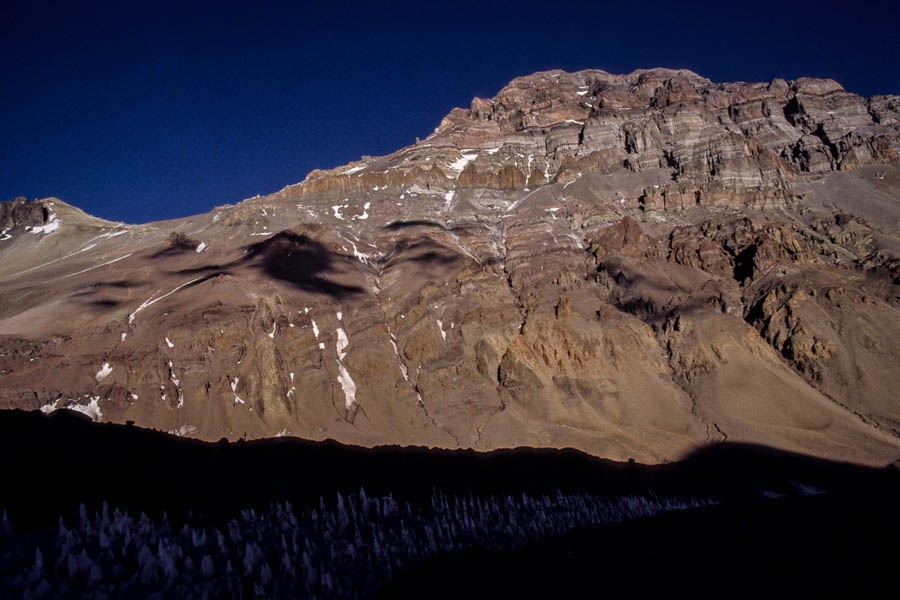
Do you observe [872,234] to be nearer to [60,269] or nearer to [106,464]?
[106,464]

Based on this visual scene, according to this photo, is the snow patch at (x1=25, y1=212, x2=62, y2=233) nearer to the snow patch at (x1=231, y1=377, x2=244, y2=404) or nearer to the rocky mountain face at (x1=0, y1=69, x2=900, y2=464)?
the rocky mountain face at (x1=0, y1=69, x2=900, y2=464)

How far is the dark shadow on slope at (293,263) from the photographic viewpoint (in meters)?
53.2

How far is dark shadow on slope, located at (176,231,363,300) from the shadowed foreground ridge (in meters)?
34.9

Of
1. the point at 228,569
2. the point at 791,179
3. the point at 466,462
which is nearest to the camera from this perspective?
the point at 228,569

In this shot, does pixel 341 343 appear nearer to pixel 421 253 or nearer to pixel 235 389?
pixel 235 389

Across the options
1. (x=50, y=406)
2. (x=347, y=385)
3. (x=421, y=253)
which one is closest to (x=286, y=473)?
(x=347, y=385)

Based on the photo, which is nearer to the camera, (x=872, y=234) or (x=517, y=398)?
(x=517, y=398)

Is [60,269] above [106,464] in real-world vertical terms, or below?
above

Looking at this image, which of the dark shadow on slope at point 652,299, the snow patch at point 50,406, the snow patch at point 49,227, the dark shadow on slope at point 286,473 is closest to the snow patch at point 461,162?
the dark shadow on slope at point 652,299

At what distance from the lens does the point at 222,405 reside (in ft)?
128

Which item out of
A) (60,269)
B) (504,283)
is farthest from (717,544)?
(60,269)

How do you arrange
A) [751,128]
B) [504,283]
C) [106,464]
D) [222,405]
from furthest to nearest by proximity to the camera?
[751,128]
[504,283]
[222,405]
[106,464]

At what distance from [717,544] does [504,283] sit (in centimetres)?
4603

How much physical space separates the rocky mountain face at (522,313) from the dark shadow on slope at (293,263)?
29cm
